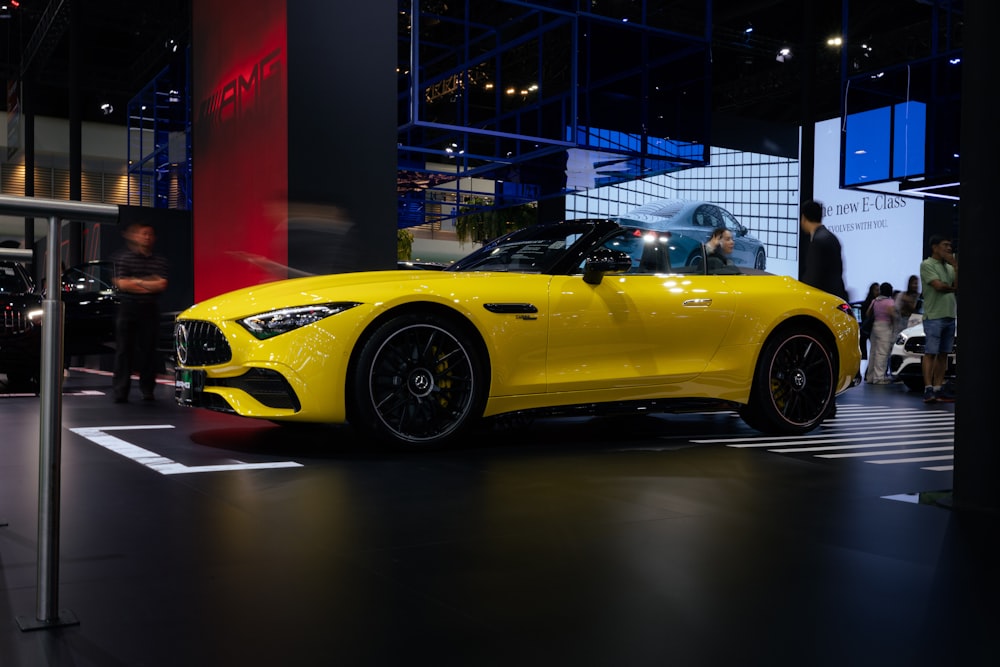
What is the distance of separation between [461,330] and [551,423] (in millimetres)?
1796

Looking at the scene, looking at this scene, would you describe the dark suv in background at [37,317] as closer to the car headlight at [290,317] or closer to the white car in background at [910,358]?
the car headlight at [290,317]

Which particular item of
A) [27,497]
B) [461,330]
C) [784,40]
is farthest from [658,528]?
[784,40]

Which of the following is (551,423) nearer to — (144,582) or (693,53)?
(144,582)

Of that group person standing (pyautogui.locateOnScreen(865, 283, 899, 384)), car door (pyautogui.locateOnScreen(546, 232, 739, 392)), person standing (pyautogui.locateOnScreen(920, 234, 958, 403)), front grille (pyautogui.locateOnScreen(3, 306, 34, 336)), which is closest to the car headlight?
car door (pyautogui.locateOnScreen(546, 232, 739, 392))

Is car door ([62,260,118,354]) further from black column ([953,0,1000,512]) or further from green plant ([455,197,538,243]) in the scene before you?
green plant ([455,197,538,243])

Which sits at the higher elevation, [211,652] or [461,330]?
[461,330]

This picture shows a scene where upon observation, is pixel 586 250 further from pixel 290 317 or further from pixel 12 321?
pixel 12 321

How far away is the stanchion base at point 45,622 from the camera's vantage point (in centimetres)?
218

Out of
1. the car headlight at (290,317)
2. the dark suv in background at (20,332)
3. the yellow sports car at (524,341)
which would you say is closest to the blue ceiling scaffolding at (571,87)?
the dark suv in background at (20,332)

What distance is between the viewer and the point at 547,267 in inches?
223

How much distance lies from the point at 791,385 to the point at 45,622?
5126 millimetres

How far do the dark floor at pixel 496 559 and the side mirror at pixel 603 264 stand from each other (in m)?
1.02

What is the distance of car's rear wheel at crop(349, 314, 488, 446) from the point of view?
497cm

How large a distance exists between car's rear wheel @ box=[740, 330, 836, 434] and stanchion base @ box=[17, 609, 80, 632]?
475 cm
